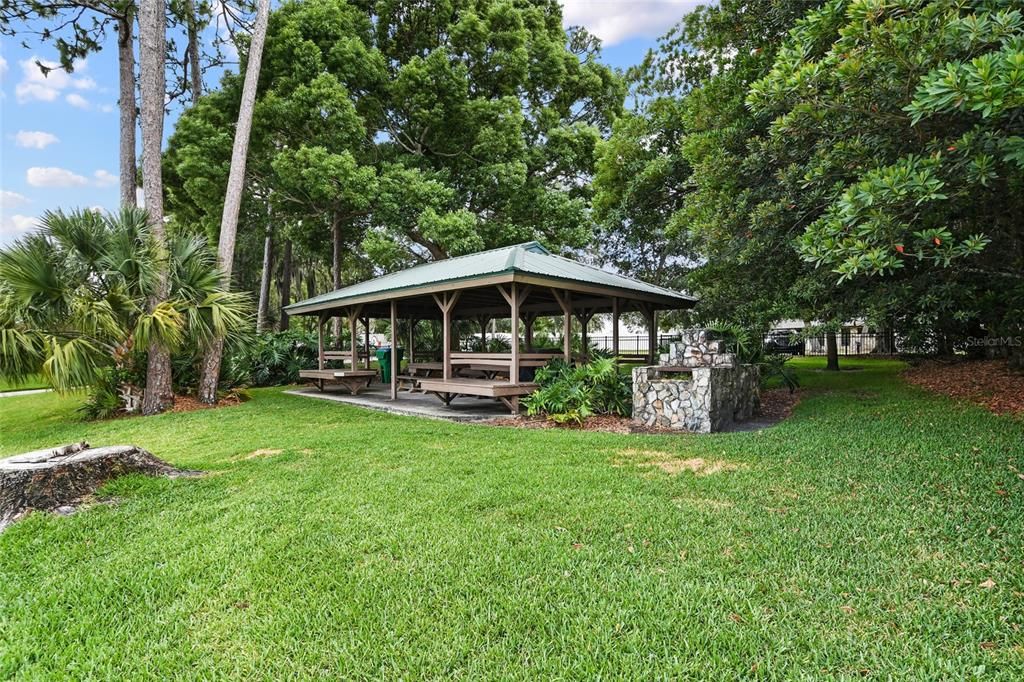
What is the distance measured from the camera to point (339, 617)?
2350mm

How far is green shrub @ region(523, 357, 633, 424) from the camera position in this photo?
24.8 ft

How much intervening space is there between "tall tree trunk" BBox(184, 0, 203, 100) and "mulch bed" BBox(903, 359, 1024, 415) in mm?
19291

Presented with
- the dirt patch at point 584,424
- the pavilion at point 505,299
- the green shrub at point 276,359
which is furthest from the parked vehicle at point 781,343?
the green shrub at point 276,359

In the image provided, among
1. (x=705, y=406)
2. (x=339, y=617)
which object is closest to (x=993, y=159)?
(x=705, y=406)

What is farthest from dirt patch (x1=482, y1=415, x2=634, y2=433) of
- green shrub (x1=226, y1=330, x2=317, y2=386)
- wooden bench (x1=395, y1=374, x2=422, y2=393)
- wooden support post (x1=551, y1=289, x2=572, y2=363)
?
green shrub (x1=226, y1=330, x2=317, y2=386)

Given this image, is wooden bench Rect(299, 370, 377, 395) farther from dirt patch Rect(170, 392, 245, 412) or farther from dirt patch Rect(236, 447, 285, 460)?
dirt patch Rect(236, 447, 285, 460)

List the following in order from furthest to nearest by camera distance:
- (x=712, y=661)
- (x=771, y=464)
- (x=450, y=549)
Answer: (x=771, y=464) → (x=450, y=549) → (x=712, y=661)

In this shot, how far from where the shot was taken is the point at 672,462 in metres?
5.03

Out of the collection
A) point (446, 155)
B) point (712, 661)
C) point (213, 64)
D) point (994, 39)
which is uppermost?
point (213, 64)

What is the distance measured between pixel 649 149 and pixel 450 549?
1068 centimetres

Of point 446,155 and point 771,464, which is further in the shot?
point 446,155

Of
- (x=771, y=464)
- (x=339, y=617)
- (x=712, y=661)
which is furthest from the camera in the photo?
(x=771, y=464)

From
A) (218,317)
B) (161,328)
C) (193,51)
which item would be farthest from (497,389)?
(193,51)

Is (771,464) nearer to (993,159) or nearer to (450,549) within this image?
(993,159)
